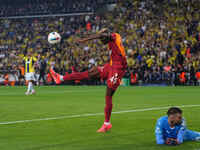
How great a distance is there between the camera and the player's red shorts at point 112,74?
349 inches

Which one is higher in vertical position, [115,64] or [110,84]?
[115,64]

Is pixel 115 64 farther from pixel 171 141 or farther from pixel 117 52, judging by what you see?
pixel 171 141

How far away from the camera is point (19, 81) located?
38.2 metres

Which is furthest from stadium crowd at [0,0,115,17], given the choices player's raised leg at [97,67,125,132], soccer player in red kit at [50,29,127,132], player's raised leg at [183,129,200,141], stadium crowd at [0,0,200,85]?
player's raised leg at [183,129,200,141]

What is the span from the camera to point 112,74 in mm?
8953

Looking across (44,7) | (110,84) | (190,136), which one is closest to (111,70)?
(110,84)

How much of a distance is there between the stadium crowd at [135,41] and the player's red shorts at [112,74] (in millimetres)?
23305

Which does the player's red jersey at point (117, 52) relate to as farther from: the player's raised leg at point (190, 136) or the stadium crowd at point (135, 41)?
the stadium crowd at point (135, 41)

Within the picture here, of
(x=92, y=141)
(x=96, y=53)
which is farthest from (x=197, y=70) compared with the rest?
(x=92, y=141)

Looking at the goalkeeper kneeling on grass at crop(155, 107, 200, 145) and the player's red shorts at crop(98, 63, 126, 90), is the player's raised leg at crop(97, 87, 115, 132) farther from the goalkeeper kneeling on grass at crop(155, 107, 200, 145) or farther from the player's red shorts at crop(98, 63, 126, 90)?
the goalkeeper kneeling on grass at crop(155, 107, 200, 145)

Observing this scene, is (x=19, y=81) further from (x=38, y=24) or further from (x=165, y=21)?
(x=165, y=21)

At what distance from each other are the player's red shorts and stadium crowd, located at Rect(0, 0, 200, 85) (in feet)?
76.5

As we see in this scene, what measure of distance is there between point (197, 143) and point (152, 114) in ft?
16.0

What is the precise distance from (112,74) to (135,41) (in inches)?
1096
